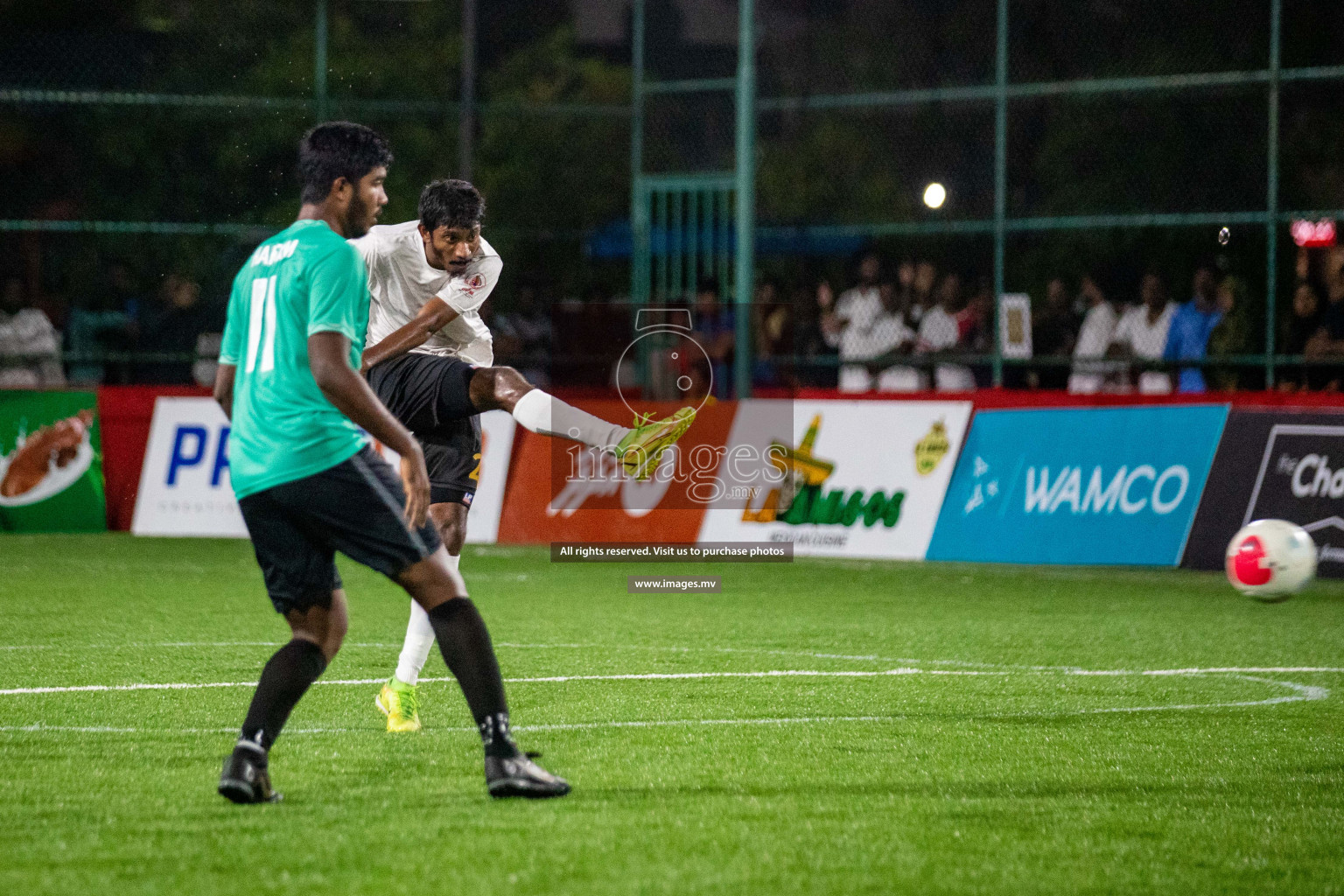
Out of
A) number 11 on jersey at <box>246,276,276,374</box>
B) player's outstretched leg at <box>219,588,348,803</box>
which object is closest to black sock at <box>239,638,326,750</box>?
player's outstretched leg at <box>219,588,348,803</box>

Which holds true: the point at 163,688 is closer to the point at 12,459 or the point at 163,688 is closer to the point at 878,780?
the point at 878,780

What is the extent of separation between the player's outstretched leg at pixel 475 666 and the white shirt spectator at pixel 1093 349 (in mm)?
12128

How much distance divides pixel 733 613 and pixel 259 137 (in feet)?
63.1

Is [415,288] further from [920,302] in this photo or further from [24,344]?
[24,344]

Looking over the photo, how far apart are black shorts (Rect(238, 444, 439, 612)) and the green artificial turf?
732mm

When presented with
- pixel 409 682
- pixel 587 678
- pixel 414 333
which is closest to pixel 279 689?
pixel 409 682

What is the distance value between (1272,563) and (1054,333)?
1091 cm

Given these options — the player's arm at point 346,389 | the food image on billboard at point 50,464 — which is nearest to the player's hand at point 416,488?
the player's arm at point 346,389

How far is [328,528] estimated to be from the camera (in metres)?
5.89

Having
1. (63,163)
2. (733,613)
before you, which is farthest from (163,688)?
(63,163)

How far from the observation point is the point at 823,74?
4312 cm

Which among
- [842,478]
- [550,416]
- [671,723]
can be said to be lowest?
[671,723]

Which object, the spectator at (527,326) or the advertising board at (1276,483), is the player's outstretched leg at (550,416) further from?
the spectator at (527,326)

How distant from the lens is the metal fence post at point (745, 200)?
18.7 meters
